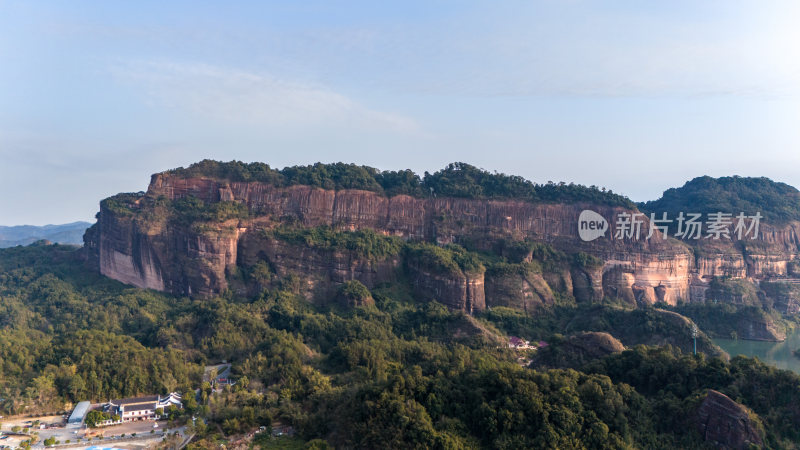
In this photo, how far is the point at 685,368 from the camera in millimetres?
27531

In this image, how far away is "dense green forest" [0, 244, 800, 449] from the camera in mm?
23984

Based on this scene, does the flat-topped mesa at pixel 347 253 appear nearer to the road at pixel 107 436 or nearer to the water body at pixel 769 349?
the water body at pixel 769 349

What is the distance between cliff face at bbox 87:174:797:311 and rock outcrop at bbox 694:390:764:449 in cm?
2954

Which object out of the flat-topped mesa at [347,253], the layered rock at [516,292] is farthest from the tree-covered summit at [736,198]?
the layered rock at [516,292]

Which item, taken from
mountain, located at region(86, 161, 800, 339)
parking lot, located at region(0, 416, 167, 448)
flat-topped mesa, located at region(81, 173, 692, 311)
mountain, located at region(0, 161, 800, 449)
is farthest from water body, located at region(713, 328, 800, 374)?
parking lot, located at region(0, 416, 167, 448)

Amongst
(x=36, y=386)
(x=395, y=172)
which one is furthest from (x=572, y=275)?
(x=36, y=386)

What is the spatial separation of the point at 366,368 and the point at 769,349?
40.5m

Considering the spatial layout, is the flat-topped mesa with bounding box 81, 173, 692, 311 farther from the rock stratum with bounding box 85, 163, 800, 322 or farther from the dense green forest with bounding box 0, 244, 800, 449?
the dense green forest with bounding box 0, 244, 800, 449

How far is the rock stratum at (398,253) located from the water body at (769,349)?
9797mm

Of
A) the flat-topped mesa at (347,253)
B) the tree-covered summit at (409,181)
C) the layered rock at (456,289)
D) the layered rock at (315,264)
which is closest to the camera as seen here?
the layered rock at (456,289)

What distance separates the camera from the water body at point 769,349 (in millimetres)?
46719

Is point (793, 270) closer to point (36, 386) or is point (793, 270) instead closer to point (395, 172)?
point (395, 172)

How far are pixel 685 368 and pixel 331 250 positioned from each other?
34.9m

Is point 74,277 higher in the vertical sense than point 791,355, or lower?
higher
